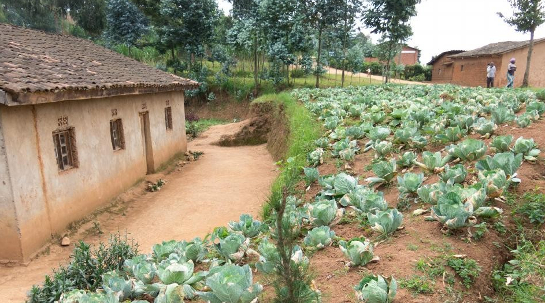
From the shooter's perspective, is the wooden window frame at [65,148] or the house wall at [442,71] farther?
the house wall at [442,71]

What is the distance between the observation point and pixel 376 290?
2.27 metres

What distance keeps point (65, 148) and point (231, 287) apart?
7253 mm

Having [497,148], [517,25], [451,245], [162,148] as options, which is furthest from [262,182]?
[517,25]

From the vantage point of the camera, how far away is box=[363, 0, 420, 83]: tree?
72.4 feet

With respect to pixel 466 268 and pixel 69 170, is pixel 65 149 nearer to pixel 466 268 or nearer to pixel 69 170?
pixel 69 170

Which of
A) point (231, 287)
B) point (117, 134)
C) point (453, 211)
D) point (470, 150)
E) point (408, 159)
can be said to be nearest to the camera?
point (231, 287)

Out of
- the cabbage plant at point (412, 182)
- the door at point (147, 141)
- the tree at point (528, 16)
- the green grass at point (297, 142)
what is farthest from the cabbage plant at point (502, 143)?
the tree at point (528, 16)

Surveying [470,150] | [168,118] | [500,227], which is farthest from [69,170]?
[500,227]

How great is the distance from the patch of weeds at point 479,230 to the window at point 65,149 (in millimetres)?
7577

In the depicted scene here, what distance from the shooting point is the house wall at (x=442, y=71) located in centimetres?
2919

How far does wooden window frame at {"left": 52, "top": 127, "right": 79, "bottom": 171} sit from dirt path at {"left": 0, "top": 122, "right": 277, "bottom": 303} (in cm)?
137

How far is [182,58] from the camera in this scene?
96.7 ft

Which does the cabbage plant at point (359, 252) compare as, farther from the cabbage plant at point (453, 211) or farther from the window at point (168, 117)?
the window at point (168, 117)

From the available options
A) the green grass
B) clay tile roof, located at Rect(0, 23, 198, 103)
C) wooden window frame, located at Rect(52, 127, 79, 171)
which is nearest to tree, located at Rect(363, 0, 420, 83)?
the green grass
